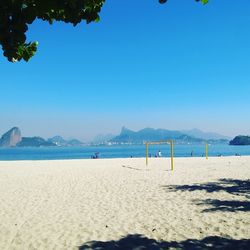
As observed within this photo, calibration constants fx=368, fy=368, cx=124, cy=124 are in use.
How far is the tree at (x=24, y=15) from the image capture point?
4707 millimetres

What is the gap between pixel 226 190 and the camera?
1500 cm

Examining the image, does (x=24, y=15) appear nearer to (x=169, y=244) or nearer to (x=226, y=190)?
(x=169, y=244)

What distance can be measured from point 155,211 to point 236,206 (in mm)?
2620

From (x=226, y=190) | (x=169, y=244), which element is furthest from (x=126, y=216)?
(x=226, y=190)

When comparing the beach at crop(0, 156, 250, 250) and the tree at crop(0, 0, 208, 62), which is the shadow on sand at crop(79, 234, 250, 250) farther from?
the tree at crop(0, 0, 208, 62)

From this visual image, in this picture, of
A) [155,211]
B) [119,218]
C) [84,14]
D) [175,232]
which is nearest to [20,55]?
[84,14]

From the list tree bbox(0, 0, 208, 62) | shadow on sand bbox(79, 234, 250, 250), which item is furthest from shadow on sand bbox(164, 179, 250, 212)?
tree bbox(0, 0, 208, 62)

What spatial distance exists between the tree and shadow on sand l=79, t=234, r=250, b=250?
455 centimetres

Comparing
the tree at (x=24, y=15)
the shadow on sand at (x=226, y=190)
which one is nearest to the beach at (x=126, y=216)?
the shadow on sand at (x=226, y=190)

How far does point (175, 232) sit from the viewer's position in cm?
866

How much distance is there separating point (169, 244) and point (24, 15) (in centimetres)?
547

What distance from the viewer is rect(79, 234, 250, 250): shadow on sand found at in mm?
7562

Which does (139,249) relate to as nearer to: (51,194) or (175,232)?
(175,232)

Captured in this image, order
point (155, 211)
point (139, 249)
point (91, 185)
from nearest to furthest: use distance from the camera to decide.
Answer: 1. point (139, 249)
2. point (155, 211)
3. point (91, 185)
